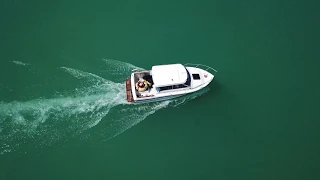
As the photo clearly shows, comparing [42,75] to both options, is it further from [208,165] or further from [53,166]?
[208,165]

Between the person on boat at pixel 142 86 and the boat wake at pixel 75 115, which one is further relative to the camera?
the person on boat at pixel 142 86

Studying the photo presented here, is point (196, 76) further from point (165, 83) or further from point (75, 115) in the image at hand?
point (75, 115)

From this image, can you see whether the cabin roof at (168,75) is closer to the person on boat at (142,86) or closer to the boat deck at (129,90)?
the person on boat at (142,86)

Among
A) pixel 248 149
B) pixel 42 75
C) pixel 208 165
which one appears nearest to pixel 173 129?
pixel 208 165

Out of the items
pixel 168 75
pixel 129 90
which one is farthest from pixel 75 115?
pixel 168 75

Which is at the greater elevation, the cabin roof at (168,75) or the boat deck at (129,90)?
the cabin roof at (168,75)

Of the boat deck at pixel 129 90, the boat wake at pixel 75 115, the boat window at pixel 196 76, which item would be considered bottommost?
the boat wake at pixel 75 115

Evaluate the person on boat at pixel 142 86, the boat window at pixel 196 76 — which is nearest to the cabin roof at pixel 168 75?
the person on boat at pixel 142 86

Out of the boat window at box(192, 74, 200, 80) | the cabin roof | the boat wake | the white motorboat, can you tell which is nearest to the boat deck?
the white motorboat
